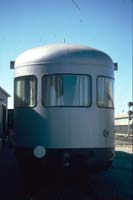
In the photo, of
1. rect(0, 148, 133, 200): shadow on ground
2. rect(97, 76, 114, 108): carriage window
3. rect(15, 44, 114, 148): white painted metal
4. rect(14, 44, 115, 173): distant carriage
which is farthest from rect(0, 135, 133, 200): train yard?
rect(97, 76, 114, 108): carriage window

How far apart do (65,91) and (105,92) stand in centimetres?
108

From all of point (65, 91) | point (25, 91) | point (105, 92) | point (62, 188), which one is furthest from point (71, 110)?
point (62, 188)

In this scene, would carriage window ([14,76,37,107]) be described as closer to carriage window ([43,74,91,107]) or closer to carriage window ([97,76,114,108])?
carriage window ([43,74,91,107])

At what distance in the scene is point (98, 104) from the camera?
9695 millimetres

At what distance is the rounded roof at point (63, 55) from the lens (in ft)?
31.4

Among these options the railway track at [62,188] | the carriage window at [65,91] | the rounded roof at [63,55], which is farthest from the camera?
the rounded roof at [63,55]

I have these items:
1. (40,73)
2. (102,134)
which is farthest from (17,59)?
(102,134)

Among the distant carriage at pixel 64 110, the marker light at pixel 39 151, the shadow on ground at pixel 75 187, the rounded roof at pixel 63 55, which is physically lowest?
the shadow on ground at pixel 75 187

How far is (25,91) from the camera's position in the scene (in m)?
9.84

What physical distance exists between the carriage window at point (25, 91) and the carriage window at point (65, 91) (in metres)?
0.30

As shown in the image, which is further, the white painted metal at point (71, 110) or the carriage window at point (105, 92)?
the carriage window at point (105, 92)

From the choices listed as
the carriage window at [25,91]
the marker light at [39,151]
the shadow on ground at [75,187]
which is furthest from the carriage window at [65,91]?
the shadow on ground at [75,187]

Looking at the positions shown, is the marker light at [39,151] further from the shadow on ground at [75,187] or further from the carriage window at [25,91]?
the carriage window at [25,91]

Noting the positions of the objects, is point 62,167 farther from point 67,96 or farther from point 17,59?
point 17,59
